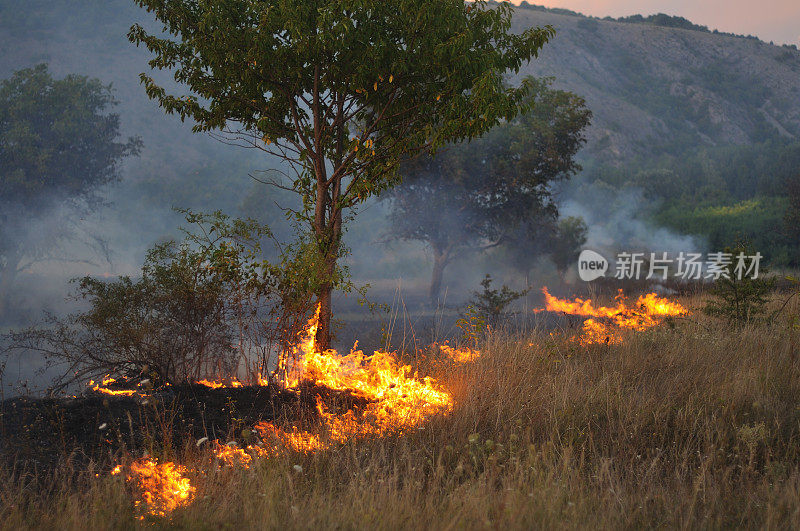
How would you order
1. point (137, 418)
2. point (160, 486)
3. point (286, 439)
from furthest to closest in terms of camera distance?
point (137, 418), point (286, 439), point (160, 486)

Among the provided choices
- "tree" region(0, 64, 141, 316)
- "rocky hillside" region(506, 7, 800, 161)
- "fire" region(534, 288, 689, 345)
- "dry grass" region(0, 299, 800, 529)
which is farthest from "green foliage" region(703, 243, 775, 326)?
"rocky hillside" region(506, 7, 800, 161)

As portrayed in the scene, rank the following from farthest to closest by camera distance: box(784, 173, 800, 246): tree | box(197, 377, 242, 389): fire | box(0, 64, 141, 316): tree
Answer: box(784, 173, 800, 246): tree
box(0, 64, 141, 316): tree
box(197, 377, 242, 389): fire

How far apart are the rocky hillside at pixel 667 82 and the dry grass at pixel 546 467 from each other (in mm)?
81878

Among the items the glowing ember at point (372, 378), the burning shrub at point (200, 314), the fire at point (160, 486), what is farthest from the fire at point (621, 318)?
the fire at point (160, 486)

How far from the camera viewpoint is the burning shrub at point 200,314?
6996mm

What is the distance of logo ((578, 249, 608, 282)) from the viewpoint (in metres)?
27.4

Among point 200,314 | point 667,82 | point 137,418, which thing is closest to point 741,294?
point 200,314

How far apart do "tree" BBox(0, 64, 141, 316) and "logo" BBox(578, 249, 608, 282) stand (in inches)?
878

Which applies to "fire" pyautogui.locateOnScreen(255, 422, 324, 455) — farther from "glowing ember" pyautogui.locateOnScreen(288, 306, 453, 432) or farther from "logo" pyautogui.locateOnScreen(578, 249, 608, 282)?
"logo" pyautogui.locateOnScreen(578, 249, 608, 282)

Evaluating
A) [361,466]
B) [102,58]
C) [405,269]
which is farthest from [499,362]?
[102,58]

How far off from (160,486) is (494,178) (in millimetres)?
21631

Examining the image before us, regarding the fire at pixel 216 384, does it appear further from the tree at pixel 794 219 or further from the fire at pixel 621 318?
the tree at pixel 794 219

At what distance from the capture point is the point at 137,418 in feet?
17.8

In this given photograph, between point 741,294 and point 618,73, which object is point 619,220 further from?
point 618,73
